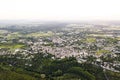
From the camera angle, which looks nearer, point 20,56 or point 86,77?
point 86,77

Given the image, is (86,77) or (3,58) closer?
(86,77)

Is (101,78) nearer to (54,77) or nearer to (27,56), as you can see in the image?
(54,77)

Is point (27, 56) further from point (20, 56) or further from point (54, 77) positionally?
point (54, 77)

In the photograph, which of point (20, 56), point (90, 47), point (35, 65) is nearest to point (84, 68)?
point (35, 65)

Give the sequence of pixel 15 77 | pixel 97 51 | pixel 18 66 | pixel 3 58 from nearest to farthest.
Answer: pixel 15 77
pixel 18 66
pixel 3 58
pixel 97 51

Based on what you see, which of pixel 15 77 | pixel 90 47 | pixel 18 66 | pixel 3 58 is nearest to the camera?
pixel 15 77

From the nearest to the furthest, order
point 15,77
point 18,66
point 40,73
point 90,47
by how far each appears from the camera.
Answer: point 15,77, point 40,73, point 18,66, point 90,47

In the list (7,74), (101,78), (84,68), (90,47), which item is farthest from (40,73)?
(90,47)

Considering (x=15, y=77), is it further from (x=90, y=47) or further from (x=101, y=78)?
(x=90, y=47)

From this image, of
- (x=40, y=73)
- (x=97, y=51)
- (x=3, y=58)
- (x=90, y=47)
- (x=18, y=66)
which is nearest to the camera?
(x=40, y=73)
